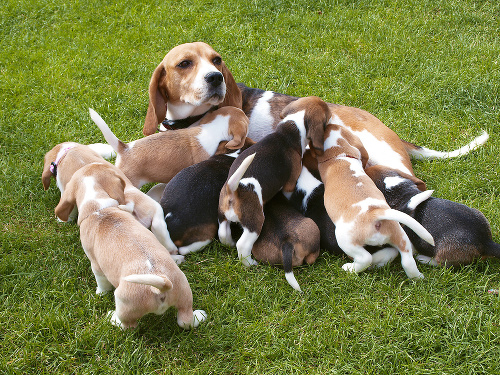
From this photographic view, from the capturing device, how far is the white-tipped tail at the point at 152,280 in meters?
3.06

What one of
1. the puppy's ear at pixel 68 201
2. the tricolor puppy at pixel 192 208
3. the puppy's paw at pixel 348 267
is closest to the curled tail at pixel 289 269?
the puppy's paw at pixel 348 267

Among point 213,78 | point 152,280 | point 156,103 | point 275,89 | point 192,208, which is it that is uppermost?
point 213,78

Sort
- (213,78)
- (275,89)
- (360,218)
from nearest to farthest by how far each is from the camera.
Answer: (360,218) < (213,78) < (275,89)

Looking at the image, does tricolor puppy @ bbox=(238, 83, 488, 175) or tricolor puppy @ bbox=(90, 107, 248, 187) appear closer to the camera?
tricolor puppy @ bbox=(90, 107, 248, 187)

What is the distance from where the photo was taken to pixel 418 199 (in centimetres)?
411

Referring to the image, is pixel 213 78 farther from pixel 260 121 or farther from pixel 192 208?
pixel 192 208

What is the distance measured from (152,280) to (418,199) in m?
2.28

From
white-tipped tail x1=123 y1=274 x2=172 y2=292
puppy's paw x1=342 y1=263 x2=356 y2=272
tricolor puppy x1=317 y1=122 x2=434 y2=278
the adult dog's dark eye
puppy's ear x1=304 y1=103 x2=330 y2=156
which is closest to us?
white-tipped tail x1=123 y1=274 x2=172 y2=292

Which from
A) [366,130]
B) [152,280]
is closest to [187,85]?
[366,130]

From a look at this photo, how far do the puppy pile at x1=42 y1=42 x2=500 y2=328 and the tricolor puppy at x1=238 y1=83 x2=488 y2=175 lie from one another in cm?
2

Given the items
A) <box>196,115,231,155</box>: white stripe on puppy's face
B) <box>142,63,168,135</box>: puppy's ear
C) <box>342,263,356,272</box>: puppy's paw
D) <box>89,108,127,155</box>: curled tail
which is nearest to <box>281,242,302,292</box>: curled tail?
<box>342,263,356,272</box>: puppy's paw

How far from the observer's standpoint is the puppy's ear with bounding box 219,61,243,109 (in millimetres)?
5719

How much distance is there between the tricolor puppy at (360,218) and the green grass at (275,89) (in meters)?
0.24

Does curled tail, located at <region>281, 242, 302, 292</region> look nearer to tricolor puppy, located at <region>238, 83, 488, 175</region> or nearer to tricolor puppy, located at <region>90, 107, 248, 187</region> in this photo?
tricolor puppy, located at <region>90, 107, 248, 187</region>
